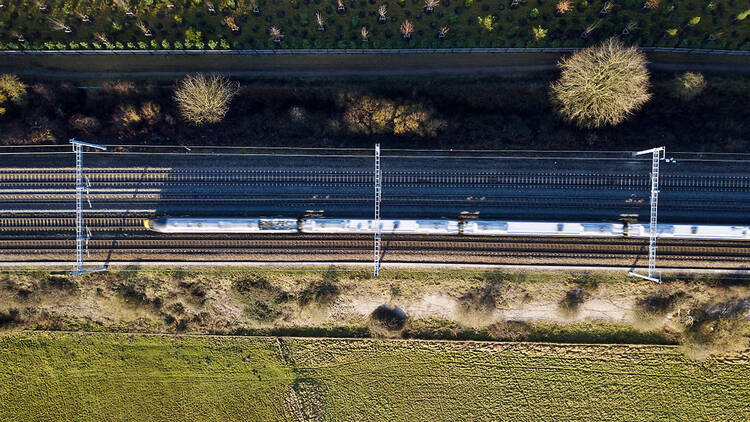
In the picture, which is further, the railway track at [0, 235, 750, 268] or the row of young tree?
the railway track at [0, 235, 750, 268]

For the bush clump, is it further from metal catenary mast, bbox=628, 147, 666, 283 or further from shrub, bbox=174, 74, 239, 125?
metal catenary mast, bbox=628, 147, 666, 283

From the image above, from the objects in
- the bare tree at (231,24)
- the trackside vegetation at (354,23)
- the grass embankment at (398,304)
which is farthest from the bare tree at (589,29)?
the bare tree at (231,24)

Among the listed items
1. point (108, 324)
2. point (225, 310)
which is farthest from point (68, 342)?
point (225, 310)

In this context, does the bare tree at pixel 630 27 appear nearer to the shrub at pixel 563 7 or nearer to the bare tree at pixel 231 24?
the shrub at pixel 563 7

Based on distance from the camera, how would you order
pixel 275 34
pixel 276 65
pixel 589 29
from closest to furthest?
pixel 589 29 < pixel 275 34 < pixel 276 65

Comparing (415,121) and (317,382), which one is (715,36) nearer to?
(415,121)

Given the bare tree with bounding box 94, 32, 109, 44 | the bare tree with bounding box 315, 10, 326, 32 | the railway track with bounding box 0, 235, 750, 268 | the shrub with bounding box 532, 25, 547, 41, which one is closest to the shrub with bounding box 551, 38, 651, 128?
the shrub with bounding box 532, 25, 547, 41

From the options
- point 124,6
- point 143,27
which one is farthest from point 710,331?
point 124,6
